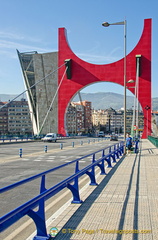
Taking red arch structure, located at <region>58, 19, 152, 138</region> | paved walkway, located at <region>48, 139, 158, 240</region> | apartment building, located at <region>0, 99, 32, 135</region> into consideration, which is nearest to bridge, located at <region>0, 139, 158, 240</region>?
paved walkway, located at <region>48, 139, 158, 240</region>

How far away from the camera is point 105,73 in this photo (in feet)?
227

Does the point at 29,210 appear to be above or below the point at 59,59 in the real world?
below

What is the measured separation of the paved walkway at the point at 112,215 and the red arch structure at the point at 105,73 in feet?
184

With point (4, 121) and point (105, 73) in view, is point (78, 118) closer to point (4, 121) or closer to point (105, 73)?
point (4, 121)

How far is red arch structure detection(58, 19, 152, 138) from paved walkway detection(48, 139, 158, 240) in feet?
184

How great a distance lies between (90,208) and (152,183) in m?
4.03

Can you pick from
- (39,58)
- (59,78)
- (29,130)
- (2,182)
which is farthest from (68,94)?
(29,130)

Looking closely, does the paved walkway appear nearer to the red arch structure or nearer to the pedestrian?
the pedestrian

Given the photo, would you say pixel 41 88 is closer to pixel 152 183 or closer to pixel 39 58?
pixel 39 58

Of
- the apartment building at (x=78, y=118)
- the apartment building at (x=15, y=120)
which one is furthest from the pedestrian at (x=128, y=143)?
the apartment building at (x=15, y=120)

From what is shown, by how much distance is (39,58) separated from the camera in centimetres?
7512

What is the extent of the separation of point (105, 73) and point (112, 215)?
64475mm

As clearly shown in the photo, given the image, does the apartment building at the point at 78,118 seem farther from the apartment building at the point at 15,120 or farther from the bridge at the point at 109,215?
the bridge at the point at 109,215

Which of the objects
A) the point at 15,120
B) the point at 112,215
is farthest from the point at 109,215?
the point at 15,120
